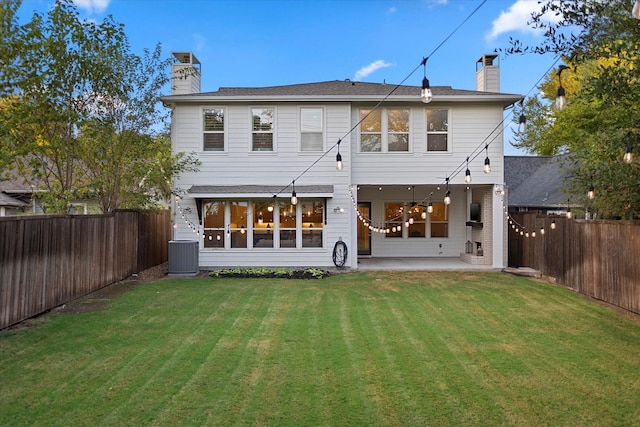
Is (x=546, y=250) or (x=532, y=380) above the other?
(x=546, y=250)

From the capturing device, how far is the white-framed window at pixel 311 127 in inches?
506

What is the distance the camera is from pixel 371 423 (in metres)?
3.80

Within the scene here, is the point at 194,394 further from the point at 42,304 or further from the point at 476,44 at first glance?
the point at 476,44

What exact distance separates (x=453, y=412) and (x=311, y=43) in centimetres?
2348

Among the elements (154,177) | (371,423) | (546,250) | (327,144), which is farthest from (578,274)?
(154,177)

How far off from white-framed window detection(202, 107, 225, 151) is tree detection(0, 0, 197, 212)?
86 centimetres

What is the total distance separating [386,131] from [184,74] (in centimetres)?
641

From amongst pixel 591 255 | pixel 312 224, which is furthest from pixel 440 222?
pixel 591 255

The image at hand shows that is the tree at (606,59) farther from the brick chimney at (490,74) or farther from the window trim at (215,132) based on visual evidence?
the window trim at (215,132)

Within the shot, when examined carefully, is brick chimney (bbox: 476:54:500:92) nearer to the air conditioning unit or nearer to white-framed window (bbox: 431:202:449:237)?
white-framed window (bbox: 431:202:449:237)

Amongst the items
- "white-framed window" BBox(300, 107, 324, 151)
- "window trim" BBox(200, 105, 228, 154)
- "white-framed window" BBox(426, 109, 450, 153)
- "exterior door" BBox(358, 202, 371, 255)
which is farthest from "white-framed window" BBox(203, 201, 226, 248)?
"white-framed window" BBox(426, 109, 450, 153)

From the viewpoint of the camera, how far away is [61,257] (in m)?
8.19

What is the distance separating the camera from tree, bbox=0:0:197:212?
754cm

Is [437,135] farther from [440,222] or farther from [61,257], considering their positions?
[61,257]
